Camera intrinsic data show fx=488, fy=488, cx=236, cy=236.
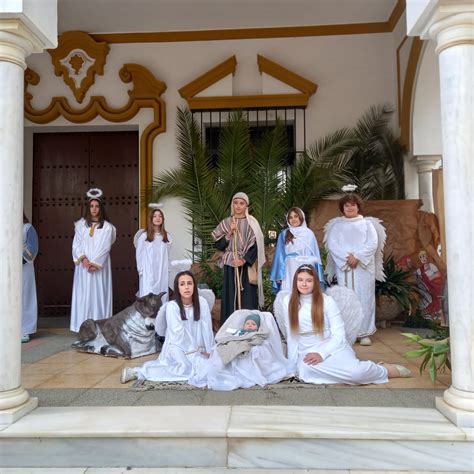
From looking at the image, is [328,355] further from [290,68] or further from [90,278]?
[290,68]

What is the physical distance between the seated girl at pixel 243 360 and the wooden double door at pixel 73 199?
5.41 m

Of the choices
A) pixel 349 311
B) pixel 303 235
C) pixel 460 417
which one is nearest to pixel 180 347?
pixel 349 311

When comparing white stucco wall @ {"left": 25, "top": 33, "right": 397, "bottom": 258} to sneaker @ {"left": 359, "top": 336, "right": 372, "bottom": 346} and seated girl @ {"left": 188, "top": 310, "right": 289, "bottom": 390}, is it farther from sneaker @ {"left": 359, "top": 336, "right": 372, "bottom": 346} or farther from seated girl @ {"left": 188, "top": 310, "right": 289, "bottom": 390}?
seated girl @ {"left": 188, "top": 310, "right": 289, "bottom": 390}

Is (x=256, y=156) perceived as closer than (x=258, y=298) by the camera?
No

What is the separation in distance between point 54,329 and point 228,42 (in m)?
5.90

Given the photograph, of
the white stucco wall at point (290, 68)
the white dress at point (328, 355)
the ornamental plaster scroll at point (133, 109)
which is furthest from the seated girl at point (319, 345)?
the ornamental plaster scroll at point (133, 109)

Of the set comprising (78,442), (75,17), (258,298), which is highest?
(75,17)

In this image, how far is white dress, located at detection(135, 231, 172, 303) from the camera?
6.74m

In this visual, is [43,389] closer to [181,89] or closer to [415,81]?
[181,89]

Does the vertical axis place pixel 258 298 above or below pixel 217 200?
below

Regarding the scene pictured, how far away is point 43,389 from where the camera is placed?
14.0 feet

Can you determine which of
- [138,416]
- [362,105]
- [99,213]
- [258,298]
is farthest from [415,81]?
[138,416]

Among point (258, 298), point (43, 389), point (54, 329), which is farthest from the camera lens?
point (54, 329)

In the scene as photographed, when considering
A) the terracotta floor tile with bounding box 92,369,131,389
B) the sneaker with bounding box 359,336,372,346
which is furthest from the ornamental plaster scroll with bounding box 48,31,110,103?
the sneaker with bounding box 359,336,372,346
